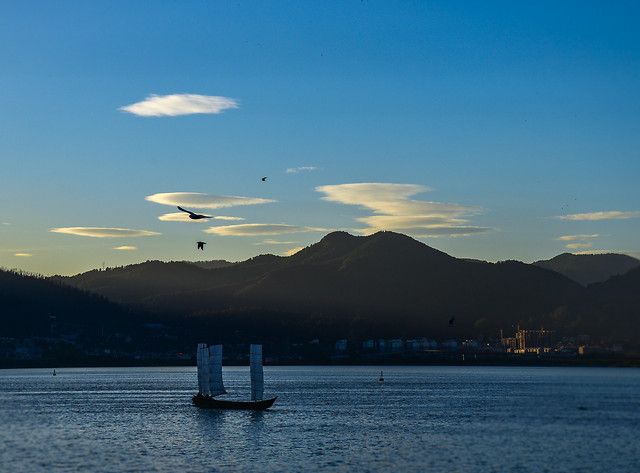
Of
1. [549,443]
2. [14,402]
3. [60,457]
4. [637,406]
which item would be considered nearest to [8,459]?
[60,457]

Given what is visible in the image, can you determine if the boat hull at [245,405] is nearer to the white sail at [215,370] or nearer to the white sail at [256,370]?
the white sail at [256,370]

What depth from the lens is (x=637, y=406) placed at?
→ 18038cm

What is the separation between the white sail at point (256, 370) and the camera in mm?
147625

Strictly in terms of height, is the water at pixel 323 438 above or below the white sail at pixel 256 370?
below

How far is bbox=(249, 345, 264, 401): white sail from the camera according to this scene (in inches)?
5812

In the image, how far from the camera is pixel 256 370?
14875 centimetres

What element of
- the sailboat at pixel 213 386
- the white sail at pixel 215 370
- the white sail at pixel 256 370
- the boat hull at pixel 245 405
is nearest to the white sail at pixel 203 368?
the sailboat at pixel 213 386

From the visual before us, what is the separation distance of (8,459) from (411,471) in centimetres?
4231

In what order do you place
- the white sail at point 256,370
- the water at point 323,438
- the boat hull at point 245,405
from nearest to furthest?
the water at point 323,438
the white sail at point 256,370
the boat hull at point 245,405

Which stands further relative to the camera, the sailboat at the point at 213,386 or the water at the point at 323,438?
the sailboat at the point at 213,386

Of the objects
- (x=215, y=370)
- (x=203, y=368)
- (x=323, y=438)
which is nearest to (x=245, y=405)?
(x=215, y=370)

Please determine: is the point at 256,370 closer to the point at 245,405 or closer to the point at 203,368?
the point at 245,405

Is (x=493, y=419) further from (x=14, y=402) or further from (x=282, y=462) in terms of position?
(x=14, y=402)

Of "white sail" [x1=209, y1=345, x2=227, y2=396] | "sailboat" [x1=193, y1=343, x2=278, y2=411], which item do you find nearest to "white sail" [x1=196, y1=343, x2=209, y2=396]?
"sailboat" [x1=193, y1=343, x2=278, y2=411]
